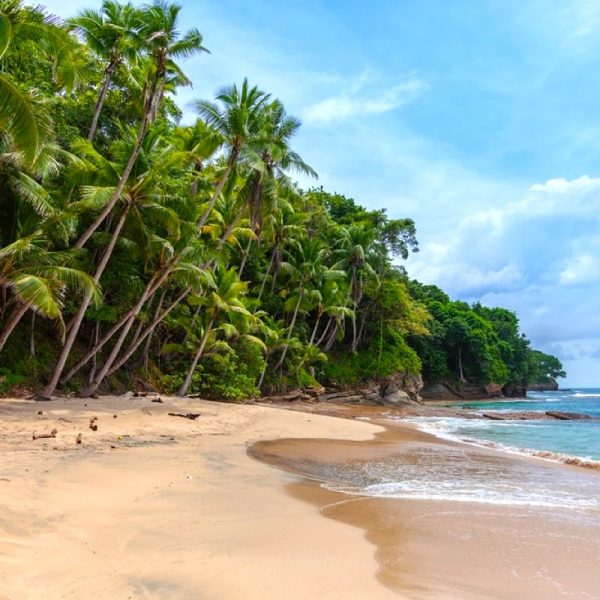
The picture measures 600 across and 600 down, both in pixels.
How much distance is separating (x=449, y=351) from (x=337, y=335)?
22962 mm

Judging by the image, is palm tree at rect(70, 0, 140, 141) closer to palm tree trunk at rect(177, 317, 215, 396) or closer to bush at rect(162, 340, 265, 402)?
palm tree trunk at rect(177, 317, 215, 396)

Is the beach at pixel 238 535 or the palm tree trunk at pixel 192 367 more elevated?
the palm tree trunk at pixel 192 367

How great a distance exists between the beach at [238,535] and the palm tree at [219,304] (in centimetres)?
1125

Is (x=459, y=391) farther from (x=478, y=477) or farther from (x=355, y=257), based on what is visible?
(x=478, y=477)

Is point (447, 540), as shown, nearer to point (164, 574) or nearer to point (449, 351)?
point (164, 574)

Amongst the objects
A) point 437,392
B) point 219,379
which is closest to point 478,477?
point 219,379

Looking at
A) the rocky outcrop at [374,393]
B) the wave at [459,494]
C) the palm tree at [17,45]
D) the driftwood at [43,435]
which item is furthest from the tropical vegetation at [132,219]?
the wave at [459,494]

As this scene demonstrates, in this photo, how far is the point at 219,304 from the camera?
19781 millimetres

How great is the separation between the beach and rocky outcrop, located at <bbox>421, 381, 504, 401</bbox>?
4621 cm

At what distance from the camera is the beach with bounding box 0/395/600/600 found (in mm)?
3299

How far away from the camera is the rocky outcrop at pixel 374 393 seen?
30725 mm

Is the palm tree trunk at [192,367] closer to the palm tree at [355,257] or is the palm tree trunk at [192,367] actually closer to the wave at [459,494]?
the wave at [459,494]

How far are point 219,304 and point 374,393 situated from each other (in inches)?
725

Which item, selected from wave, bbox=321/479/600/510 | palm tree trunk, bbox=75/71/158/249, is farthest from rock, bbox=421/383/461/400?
wave, bbox=321/479/600/510
